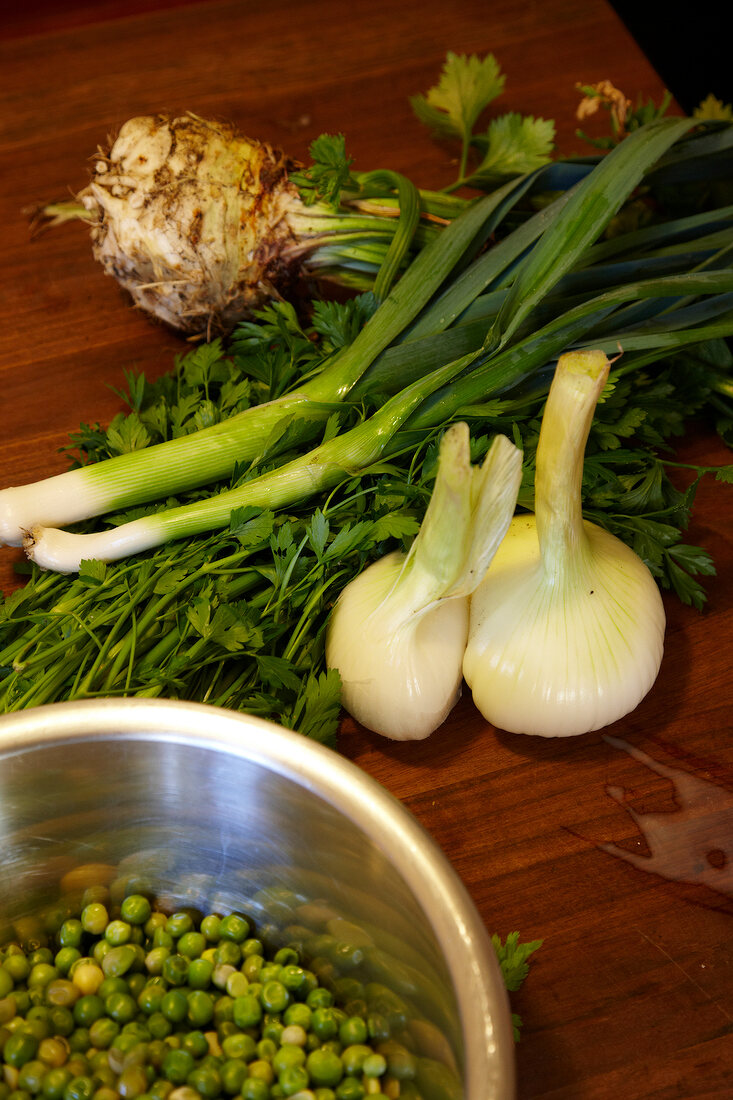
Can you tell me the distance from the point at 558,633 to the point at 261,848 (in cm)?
39

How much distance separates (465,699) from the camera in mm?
1163

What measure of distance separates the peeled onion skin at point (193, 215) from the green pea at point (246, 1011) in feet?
3.22

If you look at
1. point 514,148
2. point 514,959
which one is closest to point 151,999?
point 514,959

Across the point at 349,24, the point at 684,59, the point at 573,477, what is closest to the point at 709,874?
the point at 573,477

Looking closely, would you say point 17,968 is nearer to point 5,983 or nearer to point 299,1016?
point 5,983

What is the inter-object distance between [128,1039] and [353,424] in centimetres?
78

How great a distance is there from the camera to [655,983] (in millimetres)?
955

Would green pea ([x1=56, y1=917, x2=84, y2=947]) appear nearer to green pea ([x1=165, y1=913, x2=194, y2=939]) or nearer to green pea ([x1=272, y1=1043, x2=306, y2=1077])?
green pea ([x1=165, y1=913, x2=194, y2=939])

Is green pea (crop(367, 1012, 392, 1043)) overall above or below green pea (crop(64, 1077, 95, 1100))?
below

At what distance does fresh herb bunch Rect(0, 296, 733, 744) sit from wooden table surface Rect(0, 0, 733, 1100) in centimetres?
11

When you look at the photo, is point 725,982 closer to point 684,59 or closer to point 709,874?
point 709,874

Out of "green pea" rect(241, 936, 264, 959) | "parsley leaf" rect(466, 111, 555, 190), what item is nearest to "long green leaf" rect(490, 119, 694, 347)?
"parsley leaf" rect(466, 111, 555, 190)

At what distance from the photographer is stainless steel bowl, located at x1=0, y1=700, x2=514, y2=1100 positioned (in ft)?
2.32

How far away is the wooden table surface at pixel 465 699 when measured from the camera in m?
0.95
